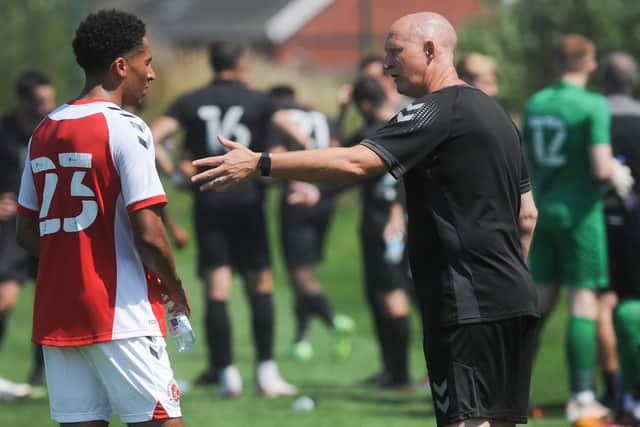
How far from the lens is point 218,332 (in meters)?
9.70

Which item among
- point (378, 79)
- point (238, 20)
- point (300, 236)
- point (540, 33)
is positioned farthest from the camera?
point (238, 20)

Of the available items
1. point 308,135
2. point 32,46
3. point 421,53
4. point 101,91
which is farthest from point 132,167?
point 32,46

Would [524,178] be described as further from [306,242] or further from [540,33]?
[540,33]

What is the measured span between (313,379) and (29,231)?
5.25 metres

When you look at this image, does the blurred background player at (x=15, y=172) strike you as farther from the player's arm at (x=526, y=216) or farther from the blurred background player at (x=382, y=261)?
the player's arm at (x=526, y=216)

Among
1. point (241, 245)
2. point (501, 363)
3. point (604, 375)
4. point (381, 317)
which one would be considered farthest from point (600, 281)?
point (501, 363)

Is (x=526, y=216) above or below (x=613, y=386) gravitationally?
above

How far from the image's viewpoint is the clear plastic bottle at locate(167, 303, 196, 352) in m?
5.31

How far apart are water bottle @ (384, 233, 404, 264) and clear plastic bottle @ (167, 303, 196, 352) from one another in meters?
4.40

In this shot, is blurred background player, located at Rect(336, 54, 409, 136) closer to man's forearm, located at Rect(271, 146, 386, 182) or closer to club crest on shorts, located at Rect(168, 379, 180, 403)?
man's forearm, located at Rect(271, 146, 386, 182)

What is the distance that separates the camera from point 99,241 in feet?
16.8

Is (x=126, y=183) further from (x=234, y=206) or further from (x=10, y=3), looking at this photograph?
(x=10, y=3)

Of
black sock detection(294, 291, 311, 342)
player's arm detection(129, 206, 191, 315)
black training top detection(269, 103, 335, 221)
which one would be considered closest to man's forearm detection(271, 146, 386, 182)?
player's arm detection(129, 206, 191, 315)

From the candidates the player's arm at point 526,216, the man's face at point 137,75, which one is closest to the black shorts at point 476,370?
the player's arm at point 526,216
